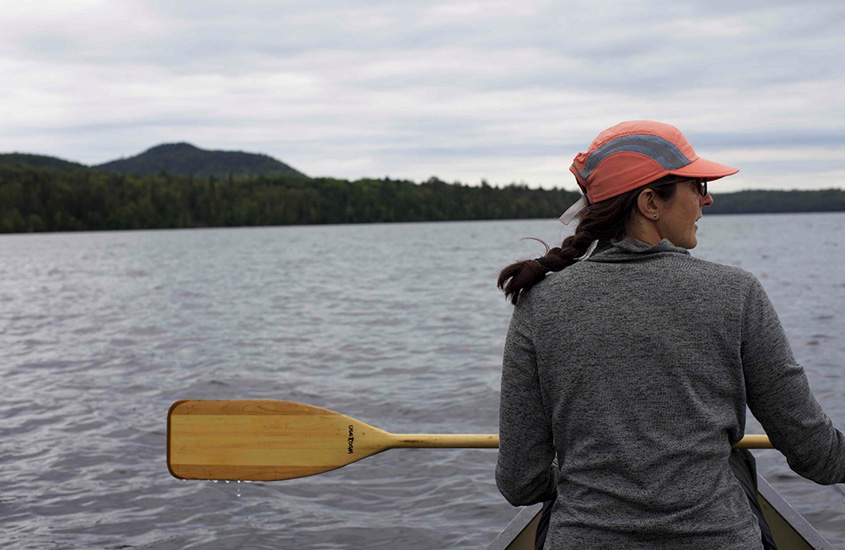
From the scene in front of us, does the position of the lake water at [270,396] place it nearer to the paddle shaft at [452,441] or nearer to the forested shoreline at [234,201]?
the paddle shaft at [452,441]

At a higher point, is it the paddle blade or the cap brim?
the cap brim

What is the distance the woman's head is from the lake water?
196 millimetres

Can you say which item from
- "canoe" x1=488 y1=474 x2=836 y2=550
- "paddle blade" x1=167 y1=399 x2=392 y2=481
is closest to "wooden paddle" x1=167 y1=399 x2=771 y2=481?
"paddle blade" x1=167 y1=399 x2=392 y2=481

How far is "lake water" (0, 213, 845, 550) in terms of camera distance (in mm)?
5602

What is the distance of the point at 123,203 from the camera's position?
97.8 metres

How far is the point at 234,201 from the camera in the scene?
109000 mm

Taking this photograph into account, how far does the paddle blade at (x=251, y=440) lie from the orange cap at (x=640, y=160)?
179cm

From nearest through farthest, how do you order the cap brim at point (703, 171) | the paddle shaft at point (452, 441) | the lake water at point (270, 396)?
the cap brim at point (703, 171), the paddle shaft at point (452, 441), the lake water at point (270, 396)

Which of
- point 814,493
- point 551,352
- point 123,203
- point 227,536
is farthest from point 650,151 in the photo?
point 123,203

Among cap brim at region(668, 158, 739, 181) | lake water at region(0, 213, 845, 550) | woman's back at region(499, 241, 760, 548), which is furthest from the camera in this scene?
lake water at region(0, 213, 845, 550)

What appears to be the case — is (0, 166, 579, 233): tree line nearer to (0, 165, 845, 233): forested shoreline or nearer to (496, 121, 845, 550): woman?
(0, 165, 845, 233): forested shoreline

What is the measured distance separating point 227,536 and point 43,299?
1975cm

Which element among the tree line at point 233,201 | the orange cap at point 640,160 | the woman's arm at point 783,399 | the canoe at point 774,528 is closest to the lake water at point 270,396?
the orange cap at point 640,160

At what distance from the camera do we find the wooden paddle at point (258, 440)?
3312 mm
